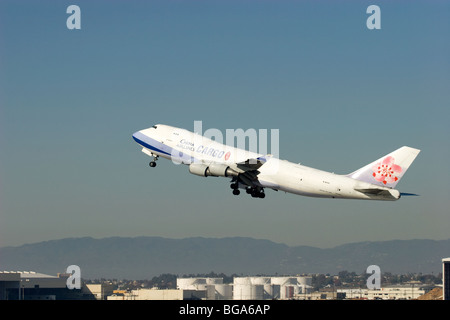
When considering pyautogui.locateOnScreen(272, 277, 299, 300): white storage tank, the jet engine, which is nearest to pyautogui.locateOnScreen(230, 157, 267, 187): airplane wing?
the jet engine

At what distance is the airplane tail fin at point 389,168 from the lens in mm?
90250

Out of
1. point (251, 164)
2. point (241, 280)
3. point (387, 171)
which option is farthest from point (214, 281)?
point (387, 171)

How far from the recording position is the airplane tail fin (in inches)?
3553

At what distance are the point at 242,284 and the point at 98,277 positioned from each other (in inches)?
1219

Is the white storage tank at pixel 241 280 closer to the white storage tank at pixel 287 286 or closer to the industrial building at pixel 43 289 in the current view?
the white storage tank at pixel 287 286

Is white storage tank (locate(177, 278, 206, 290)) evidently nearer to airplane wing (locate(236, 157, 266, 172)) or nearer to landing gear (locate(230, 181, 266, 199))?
landing gear (locate(230, 181, 266, 199))

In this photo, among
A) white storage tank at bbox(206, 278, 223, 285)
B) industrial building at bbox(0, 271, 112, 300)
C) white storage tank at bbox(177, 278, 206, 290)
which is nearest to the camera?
industrial building at bbox(0, 271, 112, 300)

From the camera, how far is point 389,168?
90500 mm

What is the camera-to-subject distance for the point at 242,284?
168 meters

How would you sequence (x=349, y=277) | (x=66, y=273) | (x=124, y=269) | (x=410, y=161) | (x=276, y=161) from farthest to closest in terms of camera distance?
(x=349, y=277), (x=124, y=269), (x=66, y=273), (x=276, y=161), (x=410, y=161)

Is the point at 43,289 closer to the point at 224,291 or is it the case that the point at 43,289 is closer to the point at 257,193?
the point at 224,291

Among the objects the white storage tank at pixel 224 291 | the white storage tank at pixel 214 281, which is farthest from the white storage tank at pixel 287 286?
the white storage tank at pixel 214 281
